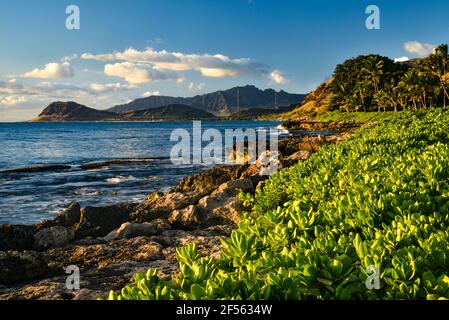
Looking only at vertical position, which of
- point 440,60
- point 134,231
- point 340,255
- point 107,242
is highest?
point 440,60

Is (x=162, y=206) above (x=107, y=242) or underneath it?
above

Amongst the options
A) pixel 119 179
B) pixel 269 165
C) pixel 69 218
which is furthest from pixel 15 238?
pixel 119 179

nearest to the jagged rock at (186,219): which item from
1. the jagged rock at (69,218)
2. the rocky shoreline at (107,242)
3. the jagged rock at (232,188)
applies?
the rocky shoreline at (107,242)

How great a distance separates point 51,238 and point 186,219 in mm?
3474

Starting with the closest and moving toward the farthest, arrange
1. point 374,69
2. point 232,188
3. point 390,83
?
point 232,188
point 390,83
point 374,69

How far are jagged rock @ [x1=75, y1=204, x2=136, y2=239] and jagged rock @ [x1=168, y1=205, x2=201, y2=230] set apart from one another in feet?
6.66

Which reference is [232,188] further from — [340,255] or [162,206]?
[340,255]

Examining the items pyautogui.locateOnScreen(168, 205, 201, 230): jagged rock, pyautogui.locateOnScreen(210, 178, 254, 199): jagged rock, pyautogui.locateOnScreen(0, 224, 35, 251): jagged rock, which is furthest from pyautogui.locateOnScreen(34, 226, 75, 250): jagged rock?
pyautogui.locateOnScreen(210, 178, 254, 199): jagged rock

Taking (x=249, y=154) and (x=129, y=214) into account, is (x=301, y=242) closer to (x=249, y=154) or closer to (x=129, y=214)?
(x=129, y=214)

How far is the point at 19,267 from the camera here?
7.62m

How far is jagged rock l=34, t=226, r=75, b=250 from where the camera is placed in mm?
9891

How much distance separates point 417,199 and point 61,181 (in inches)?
1086

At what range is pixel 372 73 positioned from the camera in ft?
281

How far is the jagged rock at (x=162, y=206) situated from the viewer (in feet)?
39.5
